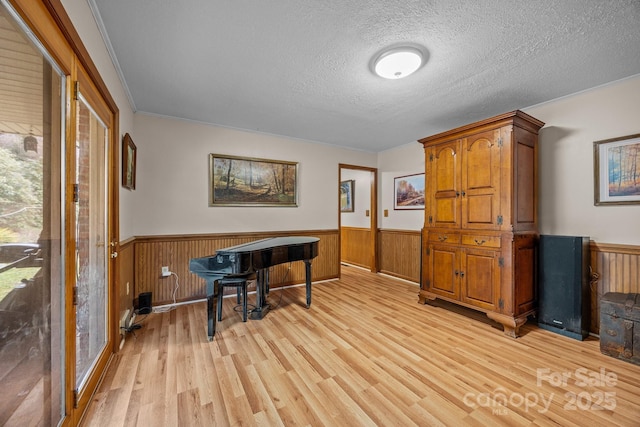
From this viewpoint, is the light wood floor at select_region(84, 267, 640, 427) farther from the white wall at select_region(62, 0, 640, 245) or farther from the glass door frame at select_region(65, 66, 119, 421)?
the white wall at select_region(62, 0, 640, 245)

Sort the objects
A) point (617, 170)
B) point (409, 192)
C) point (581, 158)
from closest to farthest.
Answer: point (617, 170) < point (581, 158) < point (409, 192)

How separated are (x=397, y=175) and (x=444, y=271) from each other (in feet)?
7.21

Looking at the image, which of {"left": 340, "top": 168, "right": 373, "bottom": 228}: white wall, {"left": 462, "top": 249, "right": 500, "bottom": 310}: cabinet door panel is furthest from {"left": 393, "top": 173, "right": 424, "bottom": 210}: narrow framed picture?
{"left": 462, "top": 249, "right": 500, "bottom": 310}: cabinet door panel

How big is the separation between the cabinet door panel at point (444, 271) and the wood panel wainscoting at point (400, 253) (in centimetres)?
110

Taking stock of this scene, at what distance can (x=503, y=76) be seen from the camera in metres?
2.30

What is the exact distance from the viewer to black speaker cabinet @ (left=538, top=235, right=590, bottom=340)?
94.5 inches

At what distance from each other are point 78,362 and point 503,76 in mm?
3894

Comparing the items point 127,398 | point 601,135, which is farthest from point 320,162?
point 127,398

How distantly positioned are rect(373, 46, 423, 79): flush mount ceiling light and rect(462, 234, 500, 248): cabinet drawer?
6.07 ft

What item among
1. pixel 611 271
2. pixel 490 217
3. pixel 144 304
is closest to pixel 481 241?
pixel 490 217

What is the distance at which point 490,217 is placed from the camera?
104 inches

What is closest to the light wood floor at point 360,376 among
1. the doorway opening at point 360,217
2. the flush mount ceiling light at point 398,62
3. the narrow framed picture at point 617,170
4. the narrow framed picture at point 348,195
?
the narrow framed picture at point 617,170

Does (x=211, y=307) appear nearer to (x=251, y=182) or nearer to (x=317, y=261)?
(x=251, y=182)

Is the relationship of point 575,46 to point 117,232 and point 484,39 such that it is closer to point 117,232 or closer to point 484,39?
point 484,39
